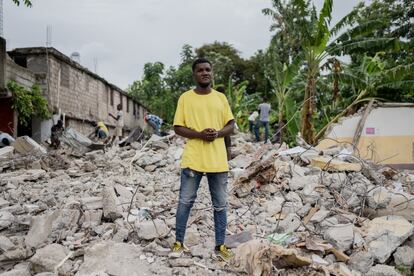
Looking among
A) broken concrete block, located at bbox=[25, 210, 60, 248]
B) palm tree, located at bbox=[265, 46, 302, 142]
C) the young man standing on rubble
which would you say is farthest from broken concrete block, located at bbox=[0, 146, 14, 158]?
the young man standing on rubble

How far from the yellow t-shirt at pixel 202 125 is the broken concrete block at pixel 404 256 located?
179 centimetres

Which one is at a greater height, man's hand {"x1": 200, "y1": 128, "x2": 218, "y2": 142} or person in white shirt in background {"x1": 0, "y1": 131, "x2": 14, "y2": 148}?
man's hand {"x1": 200, "y1": 128, "x2": 218, "y2": 142}

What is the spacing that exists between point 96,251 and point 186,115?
4.16ft

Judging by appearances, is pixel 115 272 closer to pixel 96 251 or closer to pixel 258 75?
pixel 96 251

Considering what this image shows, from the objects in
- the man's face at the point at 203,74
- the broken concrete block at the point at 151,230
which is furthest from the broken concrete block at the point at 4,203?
the man's face at the point at 203,74

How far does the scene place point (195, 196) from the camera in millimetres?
3000

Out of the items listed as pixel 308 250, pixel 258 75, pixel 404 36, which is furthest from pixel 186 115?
pixel 258 75

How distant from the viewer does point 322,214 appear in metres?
4.07

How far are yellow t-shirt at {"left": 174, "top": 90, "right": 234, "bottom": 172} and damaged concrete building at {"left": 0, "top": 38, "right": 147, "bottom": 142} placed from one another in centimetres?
914

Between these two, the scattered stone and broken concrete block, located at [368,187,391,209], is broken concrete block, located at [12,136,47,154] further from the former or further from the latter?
broken concrete block, located at [368,187,391,209]

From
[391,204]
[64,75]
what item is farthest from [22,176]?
[64,75]

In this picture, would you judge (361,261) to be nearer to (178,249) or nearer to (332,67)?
(178,249)

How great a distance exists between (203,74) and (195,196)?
37.7 inches

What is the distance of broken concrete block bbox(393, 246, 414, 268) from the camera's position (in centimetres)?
334
